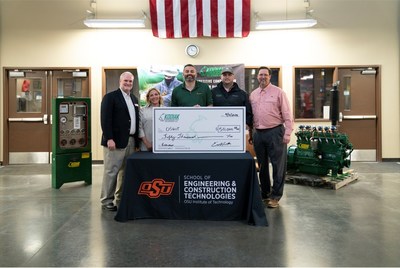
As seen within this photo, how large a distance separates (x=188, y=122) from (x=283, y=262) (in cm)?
179


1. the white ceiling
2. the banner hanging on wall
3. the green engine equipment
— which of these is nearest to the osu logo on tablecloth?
the green engine equipment

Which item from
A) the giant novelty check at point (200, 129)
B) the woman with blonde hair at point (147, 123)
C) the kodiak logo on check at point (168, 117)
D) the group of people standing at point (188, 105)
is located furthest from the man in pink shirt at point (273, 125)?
the woman with blonde hair at point (147, 123)

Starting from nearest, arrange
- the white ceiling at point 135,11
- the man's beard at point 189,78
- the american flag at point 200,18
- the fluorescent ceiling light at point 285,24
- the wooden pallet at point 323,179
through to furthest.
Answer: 1. the man's beard at point 189,78
2. the wooden pallet at point 323,179
3. the fluorescent ceiling light at point 285,24
4. the american flag at point 200,18
5. the white ceiling at point 135,11

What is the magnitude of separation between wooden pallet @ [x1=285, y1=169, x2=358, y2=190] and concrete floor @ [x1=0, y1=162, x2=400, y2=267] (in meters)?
0.41

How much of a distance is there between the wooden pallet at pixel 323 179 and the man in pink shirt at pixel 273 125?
144 centimetres

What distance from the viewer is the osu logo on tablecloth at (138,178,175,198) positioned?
11.7ft

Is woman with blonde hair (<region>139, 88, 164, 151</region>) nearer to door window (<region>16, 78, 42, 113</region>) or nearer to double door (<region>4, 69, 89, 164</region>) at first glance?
double door (<region>4, 69, 89, 164</region>)

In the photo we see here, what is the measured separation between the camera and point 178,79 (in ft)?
24.7

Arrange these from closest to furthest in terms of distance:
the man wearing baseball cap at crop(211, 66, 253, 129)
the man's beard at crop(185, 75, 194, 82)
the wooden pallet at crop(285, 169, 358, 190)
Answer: the man's beard at crop(185, 75, 194, 82) → the man wearing baseball cap at crop(211, 66, 253, 129) → the wooden pallet at crop(285, 169, 358, 190)

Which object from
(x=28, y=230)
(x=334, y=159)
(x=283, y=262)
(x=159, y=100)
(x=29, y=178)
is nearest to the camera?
(x=283, y=262)

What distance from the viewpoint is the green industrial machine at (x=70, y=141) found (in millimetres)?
5465

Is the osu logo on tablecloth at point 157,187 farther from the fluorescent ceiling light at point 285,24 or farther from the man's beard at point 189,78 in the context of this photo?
the fluorescent ceiling light at point 285,24

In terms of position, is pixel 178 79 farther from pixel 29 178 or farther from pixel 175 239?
pixel 175 239

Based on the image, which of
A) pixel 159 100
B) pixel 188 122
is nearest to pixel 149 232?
pixel 188 122
